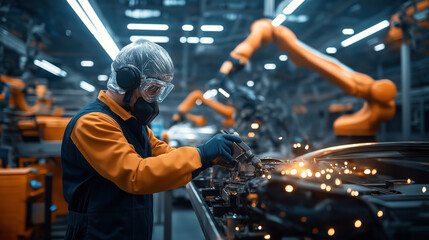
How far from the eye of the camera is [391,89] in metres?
4.18

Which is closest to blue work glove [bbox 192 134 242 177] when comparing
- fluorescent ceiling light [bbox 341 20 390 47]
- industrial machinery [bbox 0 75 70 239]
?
industrial machinery [bbox 0 75 70 239]

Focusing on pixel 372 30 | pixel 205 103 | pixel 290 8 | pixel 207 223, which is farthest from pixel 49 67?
pixel 207 223

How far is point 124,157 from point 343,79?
394cm

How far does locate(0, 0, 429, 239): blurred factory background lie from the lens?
12.3 feet

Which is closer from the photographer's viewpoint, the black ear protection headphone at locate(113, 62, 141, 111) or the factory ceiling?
the black ear protection headphone at locate(113, 62, 141, 111)

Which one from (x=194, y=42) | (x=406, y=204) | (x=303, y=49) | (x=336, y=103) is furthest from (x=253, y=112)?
(x=336, y=103)

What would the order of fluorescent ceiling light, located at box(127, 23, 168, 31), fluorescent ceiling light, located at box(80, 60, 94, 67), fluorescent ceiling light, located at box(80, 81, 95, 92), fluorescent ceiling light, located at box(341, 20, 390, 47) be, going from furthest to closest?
fluorescent ceiling light, located at box(80, 60, 94, 67), fluorescent ceiling light, located at box(80, 81, 95, 92), fluorescent ceiling light, located at box(127, 23, 168, 31), fluorescent ceiling light, located at box(341, 20, 390, 47)

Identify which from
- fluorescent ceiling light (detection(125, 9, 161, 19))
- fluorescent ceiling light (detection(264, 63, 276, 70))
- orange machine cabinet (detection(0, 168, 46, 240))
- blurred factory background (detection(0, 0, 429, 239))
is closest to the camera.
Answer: orange machine cabinet (detection(0, 168, 46, 240))

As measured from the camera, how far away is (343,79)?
169 inches

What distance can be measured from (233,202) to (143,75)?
851 millimetres

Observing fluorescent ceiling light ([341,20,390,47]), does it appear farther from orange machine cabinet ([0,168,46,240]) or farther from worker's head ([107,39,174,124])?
orange machine cabinet ([0,168,46,240])

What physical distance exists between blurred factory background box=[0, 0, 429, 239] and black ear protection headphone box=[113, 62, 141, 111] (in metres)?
0.89

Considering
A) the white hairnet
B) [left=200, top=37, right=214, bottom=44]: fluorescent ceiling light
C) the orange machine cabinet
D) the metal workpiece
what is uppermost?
[left=200, top=37, right=214, bottom=44]: fluorescent ceiling light

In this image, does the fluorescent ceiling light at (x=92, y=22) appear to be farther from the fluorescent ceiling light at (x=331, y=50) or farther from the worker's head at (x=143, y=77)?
the fluorescent ceiling light at (x=331, y=50)
